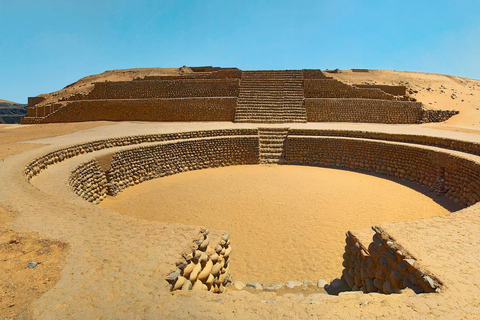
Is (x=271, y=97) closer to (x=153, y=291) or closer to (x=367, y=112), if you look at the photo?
(x=367, y=112)

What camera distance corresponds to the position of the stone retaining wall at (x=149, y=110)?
19.9 metres

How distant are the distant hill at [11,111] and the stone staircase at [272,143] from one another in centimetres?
3415

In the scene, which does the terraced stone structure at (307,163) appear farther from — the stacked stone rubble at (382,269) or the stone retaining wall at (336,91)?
the stone retaining wall at (336,91)

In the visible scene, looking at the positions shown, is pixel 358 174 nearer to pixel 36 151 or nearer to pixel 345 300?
pixel 345 300

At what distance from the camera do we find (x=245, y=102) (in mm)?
19922

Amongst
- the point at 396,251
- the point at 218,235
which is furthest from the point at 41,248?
the point at 396,251

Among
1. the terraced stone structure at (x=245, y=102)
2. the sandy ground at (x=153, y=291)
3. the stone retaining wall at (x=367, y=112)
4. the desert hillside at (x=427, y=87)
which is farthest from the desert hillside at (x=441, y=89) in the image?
the sandy ground at (x=153, y=291)

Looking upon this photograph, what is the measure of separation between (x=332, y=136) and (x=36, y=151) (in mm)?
11639

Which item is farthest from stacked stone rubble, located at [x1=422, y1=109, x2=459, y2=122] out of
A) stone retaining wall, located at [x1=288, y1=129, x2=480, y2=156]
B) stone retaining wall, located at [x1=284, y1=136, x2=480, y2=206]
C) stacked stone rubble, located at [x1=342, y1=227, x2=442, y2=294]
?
stacked stone rubble, located at [x1=342, y1=227, x2=442, y2=294]

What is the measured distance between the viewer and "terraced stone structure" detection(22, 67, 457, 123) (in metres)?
19.2

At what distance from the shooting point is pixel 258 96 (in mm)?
20422

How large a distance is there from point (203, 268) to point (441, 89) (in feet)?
103

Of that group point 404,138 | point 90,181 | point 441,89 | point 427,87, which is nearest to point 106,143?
point 90,181

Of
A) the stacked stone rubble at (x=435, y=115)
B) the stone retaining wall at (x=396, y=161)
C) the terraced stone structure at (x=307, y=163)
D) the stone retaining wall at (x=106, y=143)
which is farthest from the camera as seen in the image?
the stacked stone rubble at (x=435, y=115)
